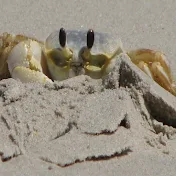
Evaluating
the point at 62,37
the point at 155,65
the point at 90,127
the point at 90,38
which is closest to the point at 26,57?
the point at 62,37

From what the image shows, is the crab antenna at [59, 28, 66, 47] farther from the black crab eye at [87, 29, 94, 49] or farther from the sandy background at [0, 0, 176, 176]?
the sandy background at [0, 0, 176, 176]

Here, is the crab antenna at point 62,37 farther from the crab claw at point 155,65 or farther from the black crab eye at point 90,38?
the crab claw at point 155,65

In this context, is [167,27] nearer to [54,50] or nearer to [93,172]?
[54,50]

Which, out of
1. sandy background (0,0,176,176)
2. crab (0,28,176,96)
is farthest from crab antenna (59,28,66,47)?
sandy background (0,0,176,176)

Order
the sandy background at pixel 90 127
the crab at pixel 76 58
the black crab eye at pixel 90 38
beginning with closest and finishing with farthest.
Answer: the sandy background at pixel 90 127
the black crab eye at pixel 90 38
the crab at pixel 76 58

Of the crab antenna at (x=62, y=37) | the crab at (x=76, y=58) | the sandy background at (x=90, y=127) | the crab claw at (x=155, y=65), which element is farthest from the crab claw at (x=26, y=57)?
the sandy background at (x=90, y=127)

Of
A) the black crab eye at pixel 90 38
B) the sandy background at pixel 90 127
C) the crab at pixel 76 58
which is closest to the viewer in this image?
the sandy background at pixel 90 127

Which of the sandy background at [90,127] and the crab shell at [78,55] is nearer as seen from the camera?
the sandy background at [90,127]
